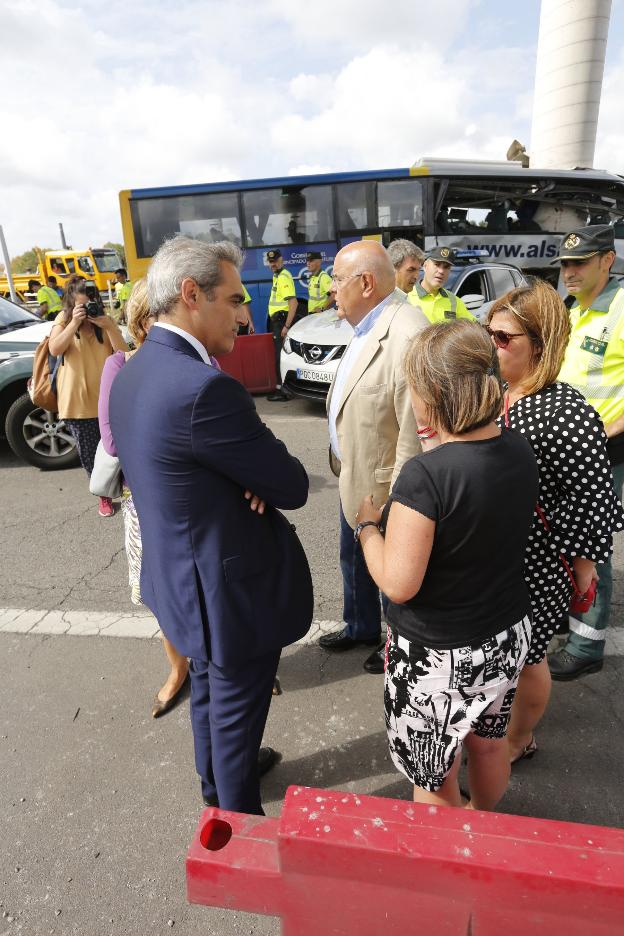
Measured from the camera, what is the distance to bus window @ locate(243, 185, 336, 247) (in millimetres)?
10867

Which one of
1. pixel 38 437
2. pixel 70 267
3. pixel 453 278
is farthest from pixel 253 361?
pixel 70 267

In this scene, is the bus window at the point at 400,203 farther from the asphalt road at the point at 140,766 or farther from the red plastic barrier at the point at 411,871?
the red plastic barrier at the point at 411,871

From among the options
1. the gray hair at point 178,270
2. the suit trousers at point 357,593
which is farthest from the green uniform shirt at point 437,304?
the gray hair at point 178,270

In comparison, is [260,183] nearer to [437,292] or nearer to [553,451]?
[437,292]

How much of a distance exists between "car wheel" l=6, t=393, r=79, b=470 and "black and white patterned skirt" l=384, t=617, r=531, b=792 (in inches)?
198

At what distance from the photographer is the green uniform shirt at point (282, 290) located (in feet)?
30.8

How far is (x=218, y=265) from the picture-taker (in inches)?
62.7

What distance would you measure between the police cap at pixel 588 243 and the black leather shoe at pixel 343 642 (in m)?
2.05

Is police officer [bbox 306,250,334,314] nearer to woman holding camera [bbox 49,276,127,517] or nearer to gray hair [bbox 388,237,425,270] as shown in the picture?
gray hair [bbox 388,237,425,270]

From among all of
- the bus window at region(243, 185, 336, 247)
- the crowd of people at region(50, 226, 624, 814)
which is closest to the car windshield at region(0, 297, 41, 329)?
the crowd of people at region(50, 226, 624, 814)

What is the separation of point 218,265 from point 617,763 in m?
2.31

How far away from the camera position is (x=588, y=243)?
2525 mm

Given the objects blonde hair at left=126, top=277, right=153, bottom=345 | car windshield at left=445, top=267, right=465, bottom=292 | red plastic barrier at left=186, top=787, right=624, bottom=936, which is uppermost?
blonde hair at left=126, top=277, right=153, bottom=345

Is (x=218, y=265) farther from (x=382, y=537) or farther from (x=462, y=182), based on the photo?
(x=462, y=182)
